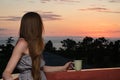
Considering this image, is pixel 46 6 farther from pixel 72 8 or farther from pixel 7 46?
pixel 7 46

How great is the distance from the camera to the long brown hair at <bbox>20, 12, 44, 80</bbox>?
67.5 inches

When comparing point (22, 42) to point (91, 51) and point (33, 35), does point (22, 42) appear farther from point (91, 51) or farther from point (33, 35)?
point (91, 51)

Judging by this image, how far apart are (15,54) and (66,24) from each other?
2.37 meters

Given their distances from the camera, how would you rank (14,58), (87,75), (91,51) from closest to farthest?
(14,58) < (87,75) < (91,51)

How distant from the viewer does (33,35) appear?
172cm

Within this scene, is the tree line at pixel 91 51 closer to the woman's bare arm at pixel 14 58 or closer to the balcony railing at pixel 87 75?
the balcony railing at pixel 87 75

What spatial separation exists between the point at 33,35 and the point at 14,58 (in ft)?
0.47

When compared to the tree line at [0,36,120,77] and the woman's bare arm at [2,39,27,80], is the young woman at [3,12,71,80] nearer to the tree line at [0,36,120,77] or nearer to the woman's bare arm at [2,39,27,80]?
the woman's bare arm at [2,39,27,80]

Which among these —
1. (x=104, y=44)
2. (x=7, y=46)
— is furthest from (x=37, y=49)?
(x=104, y=44)

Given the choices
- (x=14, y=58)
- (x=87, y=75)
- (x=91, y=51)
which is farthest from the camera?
A: (x=91, y=51)

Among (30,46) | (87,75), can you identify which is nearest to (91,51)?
(87,75)

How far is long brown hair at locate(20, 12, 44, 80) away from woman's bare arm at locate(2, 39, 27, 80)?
0.03 m

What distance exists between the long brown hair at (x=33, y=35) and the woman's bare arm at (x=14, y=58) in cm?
3

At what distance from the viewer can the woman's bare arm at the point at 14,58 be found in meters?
1.62
